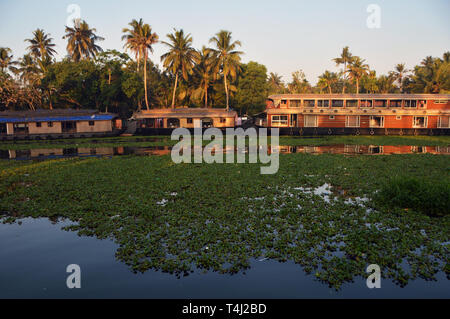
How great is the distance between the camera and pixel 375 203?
33.8ft

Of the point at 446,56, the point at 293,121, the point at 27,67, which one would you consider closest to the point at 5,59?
the point at 27,67

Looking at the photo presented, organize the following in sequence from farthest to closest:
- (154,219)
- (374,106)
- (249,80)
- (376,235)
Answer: (249,80) → (374,106) → (154,219) → (376,235)

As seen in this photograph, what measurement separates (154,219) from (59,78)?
54438 mm

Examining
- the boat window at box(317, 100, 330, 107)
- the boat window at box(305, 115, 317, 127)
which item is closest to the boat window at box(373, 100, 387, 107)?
the boat window at box(317, 100, 330, 107)

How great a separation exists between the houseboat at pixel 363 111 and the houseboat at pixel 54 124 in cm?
2508

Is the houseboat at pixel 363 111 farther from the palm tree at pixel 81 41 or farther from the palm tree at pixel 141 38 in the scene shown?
the palm tree at pixel 81 41

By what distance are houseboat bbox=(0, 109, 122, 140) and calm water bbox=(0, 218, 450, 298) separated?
4099 cm

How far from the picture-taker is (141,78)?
197 ft

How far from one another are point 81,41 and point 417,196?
72624 mm

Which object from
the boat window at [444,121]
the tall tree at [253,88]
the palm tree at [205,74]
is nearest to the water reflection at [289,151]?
the boat window at [444,121]

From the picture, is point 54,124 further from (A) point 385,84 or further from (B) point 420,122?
(A) point 385,84

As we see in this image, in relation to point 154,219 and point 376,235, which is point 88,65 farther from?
point 376,235

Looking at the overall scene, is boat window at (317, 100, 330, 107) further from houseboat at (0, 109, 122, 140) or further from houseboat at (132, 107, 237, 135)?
houseboat at (0, 109, 122, 140)

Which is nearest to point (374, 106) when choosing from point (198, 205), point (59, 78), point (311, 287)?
point (198, 205)
